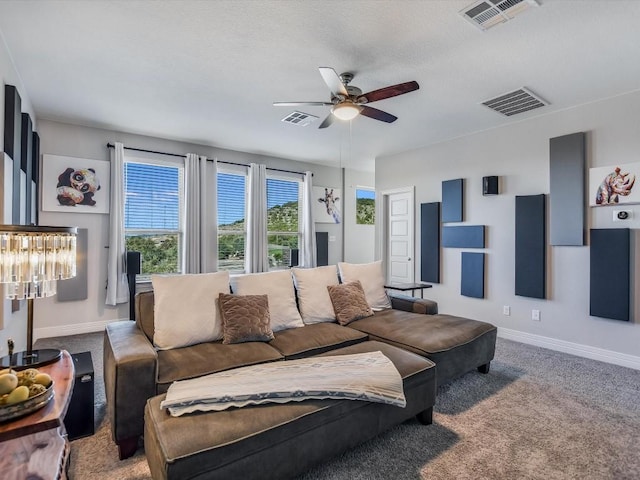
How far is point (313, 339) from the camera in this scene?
8.77 ft

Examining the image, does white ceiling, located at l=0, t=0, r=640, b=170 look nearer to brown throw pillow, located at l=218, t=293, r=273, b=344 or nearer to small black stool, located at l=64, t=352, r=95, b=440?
brown throw pillow, located at l=218, t=293, r=273, b=344

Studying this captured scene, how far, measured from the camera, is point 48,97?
11.9 ft

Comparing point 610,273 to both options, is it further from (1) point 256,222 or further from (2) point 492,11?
(1) point 256,222

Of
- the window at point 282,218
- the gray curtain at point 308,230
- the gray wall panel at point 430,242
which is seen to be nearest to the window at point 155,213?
the window at point 282,218

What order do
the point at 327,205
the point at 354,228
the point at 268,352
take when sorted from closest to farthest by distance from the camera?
1. the point at 268,352
2. the point at 327,205
3. the point at 354,228

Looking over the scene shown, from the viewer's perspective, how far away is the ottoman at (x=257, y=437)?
1.37m

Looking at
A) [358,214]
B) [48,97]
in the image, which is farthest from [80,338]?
[358,214]

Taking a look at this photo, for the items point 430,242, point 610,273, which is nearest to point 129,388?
point 610,273

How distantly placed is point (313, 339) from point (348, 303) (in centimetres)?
68

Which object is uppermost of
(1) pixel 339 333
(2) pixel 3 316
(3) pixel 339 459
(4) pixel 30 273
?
(4) pixel 30 273

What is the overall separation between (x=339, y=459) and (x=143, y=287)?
13.0 ft

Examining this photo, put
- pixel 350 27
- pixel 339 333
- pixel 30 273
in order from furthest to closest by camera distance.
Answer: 1. pixel 339 333
2. pixel 350 27
3. pixel 30 273

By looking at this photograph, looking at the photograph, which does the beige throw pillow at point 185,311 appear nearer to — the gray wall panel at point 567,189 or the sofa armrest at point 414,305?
the sofa armrest at point 414,305

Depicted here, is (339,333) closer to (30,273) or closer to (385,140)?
(30,273)
